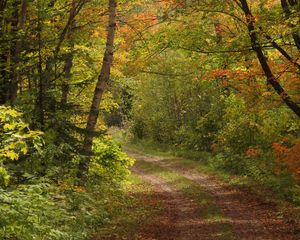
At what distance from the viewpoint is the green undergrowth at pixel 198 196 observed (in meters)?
12.1

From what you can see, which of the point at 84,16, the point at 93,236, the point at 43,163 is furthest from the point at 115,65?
the point at 93,236

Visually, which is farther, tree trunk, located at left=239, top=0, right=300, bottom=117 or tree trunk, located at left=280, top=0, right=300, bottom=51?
tree trunk, located at left=239, top=0, right=300, bottom=117

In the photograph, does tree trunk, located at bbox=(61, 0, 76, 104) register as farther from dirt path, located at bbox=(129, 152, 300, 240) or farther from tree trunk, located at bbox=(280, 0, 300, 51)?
tree trunk, located at bbox=(280, 0, 300, 51)

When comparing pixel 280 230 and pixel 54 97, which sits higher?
pixel 54 97

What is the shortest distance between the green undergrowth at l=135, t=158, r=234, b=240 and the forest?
0.08m

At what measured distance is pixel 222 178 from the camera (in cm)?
2139

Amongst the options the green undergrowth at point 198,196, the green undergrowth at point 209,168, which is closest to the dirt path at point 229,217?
the green undergrowth at point 198,196

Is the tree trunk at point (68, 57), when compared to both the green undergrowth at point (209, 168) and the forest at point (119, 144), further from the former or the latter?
the green undergrowth at point (209, 168)

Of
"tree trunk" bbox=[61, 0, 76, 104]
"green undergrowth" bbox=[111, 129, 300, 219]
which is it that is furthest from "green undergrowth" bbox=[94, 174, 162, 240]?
"green undergrowth" bbox=[111, 129, 300, 219]

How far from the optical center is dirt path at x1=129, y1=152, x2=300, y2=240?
11.4m

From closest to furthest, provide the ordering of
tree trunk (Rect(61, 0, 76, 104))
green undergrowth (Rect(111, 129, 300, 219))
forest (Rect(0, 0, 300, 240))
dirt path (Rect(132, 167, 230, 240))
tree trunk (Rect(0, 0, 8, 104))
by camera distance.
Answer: forest (Rect(0, 0, 300, 240)) < dirt path (Rect(132, 167, 230, 240)) < tree trunk (Rect(0, 0, 8, 104)) < tree trunk (Rect(61, 0, 76, 104)) < green undergrowth (Rect(111, 129, 300, 219))

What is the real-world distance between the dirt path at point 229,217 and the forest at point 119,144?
0.04 m

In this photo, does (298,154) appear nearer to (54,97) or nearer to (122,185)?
(54,97)

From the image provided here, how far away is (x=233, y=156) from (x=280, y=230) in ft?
36.3
